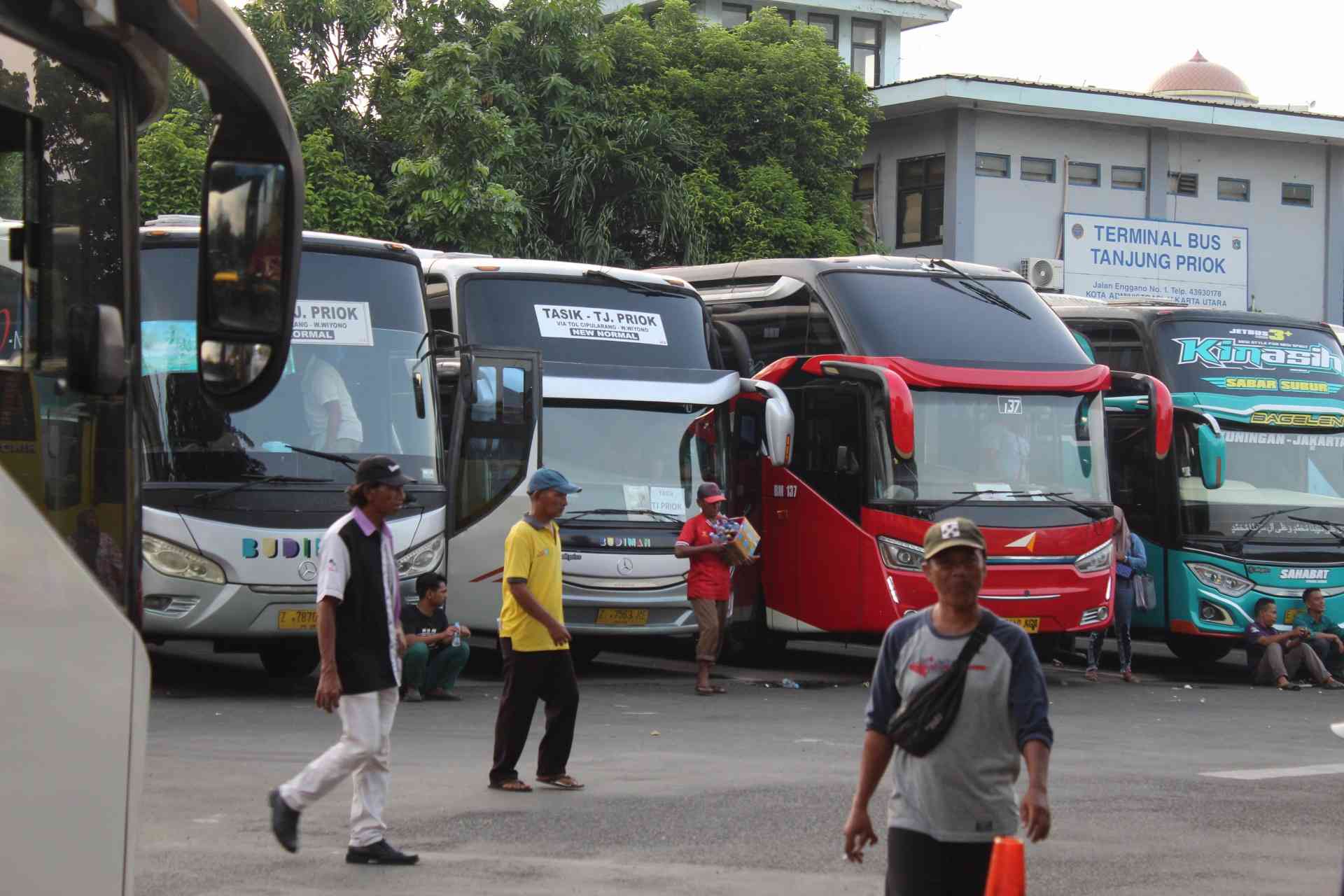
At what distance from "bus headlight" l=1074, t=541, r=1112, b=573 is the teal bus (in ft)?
4.49

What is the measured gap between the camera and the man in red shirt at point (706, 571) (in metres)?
16.0

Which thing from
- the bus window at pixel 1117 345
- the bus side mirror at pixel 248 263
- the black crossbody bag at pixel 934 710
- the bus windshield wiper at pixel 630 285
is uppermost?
the bus windshield wiper at pixel 630 285

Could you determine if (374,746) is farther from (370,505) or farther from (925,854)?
(925,854)

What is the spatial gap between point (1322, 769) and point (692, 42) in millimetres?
29034

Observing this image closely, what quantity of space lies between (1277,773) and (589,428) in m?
6.96

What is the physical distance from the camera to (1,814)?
11.5 feet

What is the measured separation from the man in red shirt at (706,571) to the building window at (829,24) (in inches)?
1492

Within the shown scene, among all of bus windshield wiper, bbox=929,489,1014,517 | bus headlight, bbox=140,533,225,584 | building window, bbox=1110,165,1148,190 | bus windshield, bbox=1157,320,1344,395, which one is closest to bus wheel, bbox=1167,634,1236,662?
bus windshield, bbox=1157,320,1344,395

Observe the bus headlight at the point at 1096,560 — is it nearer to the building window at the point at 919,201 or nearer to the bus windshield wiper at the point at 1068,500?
the bus windshield wiper at the point at 1068,500

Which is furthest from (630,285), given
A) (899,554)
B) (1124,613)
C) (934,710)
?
(934,710)

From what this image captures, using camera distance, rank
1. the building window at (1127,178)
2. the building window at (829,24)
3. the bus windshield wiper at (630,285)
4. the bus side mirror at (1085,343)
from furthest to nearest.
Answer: the building window at (829,24) < the building window at (1127,178) < the bus side mirror at (1085,343) < the bus windshield wiper at (630,285)

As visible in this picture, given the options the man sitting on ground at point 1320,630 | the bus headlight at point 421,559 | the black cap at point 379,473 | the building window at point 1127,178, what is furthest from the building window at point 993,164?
the black cap at point 379,473

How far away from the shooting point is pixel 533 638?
34.1ft

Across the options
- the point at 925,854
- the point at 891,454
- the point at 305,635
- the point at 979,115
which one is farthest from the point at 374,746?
the point at 979,115
